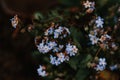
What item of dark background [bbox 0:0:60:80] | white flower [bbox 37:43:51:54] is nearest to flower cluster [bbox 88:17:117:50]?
white flower [bbox 37:43:51:54]

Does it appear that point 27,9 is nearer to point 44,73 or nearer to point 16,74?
point 16,74

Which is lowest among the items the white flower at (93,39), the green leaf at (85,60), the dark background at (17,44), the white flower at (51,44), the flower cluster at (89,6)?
the green leaf at (85,60)

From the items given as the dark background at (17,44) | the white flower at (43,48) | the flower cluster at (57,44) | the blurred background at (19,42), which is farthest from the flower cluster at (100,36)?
the dark background at (17,44)

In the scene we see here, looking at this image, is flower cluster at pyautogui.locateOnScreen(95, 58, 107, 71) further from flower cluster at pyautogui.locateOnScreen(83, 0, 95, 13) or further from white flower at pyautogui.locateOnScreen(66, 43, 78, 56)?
flower cluster at pyautogui.locateOnScreen(83, 0, 95, 13)

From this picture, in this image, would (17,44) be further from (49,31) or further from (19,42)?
(49,31)

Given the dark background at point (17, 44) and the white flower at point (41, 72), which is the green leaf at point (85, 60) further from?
the dark background at point (17, 44)

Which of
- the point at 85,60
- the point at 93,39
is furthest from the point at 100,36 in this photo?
the point at 85,60
